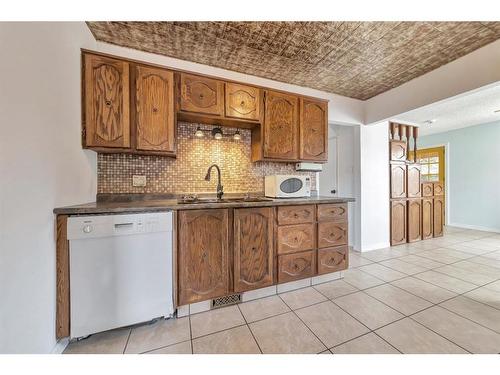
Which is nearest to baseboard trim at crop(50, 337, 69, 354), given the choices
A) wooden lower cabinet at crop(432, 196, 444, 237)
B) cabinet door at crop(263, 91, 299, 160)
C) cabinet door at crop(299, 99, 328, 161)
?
cabinet door at crop(263, 91, 299, 160)

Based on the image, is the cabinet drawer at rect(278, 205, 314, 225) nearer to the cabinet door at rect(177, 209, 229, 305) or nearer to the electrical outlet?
the cabinet door at rect(177, 209, 229, 305)

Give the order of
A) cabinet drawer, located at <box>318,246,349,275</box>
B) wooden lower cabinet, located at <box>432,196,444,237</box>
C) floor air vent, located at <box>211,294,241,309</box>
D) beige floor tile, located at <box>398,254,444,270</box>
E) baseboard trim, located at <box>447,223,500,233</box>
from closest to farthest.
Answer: floor air vent, located at <box>211,294,241,309</box> < cabinet drawer, located at <box>318,246,349,275</box> < beige floor tile, located at <box>398,254,444,270</box> < wooden lower cabinet, located at <box>432,196,444,237</box> < baseboard trim, located at <box>447,223,500,233</box>

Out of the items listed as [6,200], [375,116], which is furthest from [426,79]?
[6,200]

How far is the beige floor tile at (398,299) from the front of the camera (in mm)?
1702

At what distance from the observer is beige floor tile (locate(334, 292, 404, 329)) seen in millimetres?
1537

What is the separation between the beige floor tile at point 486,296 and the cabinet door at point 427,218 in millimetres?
2153

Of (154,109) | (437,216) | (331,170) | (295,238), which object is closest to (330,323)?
(295,238)

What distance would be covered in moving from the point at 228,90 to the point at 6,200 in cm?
176

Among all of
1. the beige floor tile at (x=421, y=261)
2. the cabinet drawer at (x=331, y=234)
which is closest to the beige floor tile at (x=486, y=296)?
the beige floor tile at (x=421, y=261)

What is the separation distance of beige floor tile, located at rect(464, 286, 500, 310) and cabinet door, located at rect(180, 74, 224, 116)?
2.94 meters


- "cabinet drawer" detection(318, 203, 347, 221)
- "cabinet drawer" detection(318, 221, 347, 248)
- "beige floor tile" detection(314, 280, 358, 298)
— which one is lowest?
"beige floor tile" detection(314, 280, 358, 298)

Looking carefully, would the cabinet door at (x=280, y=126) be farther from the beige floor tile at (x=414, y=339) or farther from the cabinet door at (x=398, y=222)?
the cabinet door at (x=398, y=222)

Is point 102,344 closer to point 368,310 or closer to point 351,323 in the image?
point 351,323

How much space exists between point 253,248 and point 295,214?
533 millimetres
